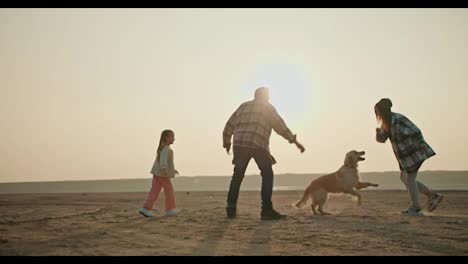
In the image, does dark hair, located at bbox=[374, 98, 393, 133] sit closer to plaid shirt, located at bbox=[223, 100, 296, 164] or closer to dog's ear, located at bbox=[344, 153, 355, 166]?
dog's ear, located at bbox=[344, 153, 355, 166]

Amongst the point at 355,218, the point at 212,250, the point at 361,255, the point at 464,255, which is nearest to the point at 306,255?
the point at 361,255

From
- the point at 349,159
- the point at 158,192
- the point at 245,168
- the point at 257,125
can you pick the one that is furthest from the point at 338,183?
the point at 158,192

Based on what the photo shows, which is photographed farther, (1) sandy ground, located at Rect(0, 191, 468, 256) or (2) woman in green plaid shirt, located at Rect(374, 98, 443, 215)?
(2) woman in green plaid shirt, located at Rect(374, 98, 443, 215)

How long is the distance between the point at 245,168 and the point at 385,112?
2.72 meters

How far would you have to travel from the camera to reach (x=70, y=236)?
6398 millimetres

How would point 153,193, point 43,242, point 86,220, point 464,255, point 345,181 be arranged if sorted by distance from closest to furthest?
point 464,255 → point 43,242 → point 86,220 → point 153,193 → point 345,181

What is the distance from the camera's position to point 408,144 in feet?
30.4

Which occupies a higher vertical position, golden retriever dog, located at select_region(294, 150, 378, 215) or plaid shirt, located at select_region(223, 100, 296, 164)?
plaid shirt, located at select_region(223, 100, 296, 164)

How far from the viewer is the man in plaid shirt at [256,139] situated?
348 inches

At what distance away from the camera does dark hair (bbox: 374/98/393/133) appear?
9469 mm

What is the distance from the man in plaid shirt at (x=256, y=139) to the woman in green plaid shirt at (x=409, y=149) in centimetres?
173

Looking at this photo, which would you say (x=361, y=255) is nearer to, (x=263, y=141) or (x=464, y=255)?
(x=464, y=255)

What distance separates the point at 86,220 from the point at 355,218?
4342 millimetres

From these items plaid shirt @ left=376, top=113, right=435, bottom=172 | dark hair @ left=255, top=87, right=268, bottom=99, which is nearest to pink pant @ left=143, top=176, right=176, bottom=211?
dark hair @ left=255, top=87, right=268, bottom=99
